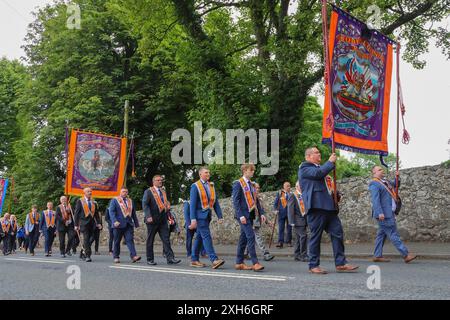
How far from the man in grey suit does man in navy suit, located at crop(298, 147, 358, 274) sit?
10.8 feet

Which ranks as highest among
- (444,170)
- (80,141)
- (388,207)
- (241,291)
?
(80,141)

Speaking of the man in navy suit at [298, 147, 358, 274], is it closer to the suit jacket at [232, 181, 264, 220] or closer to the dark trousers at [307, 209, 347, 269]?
the dark trousers at [307, 209, 347, 269]

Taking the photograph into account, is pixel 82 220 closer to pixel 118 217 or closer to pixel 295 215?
pixel 118 217

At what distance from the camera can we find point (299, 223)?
12414 mm

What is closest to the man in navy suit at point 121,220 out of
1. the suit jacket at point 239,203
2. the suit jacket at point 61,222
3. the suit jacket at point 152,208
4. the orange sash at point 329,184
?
the suit jacket at point 152,208

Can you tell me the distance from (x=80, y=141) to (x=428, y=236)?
14132 mm

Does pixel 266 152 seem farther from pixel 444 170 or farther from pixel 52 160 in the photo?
pixel 52 160

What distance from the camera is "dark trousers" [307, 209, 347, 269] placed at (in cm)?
859

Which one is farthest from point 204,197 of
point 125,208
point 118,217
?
point 118,217

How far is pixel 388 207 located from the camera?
10867 mm

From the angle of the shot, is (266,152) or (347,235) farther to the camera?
(266,152)

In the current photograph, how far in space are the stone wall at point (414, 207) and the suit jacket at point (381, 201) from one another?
4409 mm
